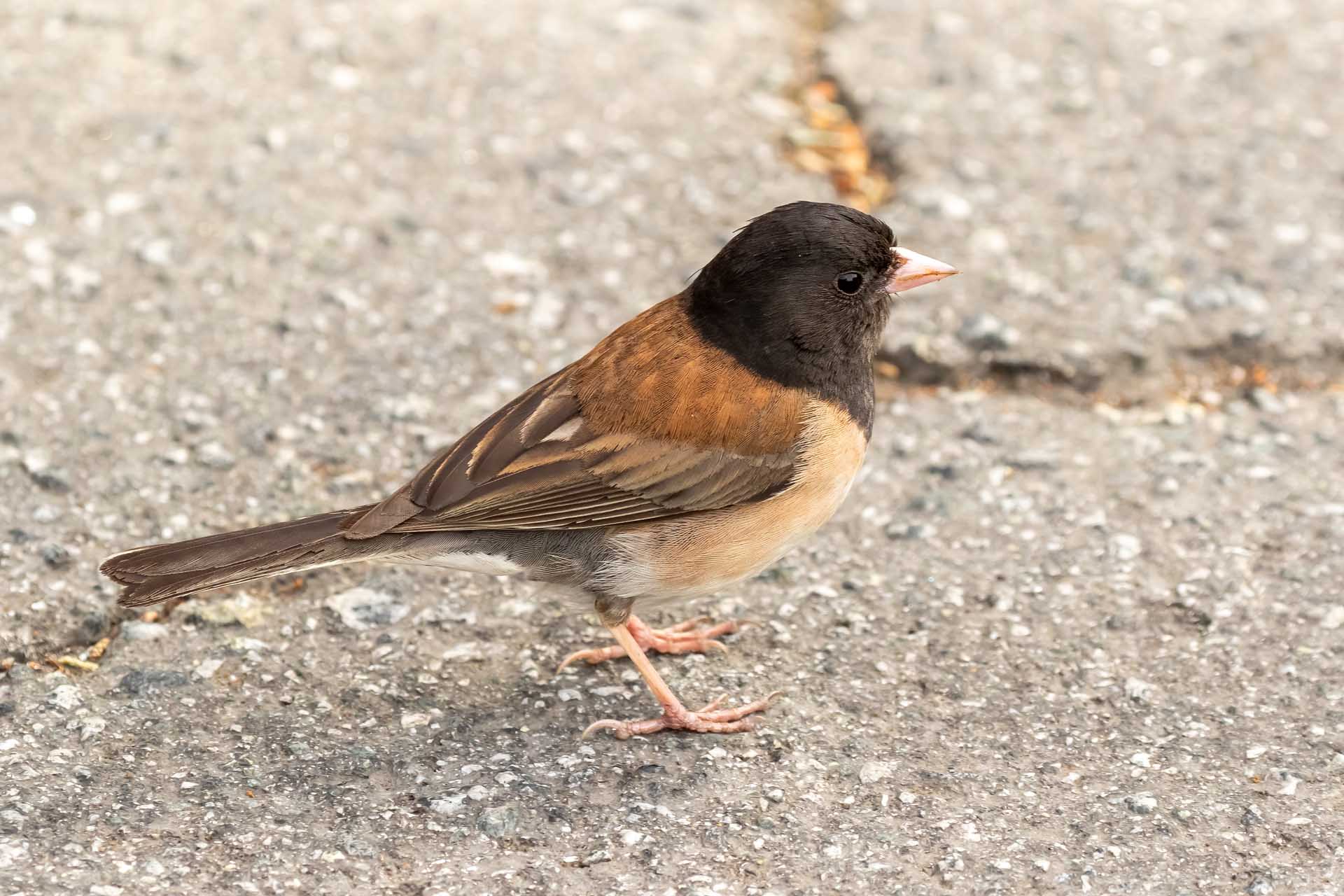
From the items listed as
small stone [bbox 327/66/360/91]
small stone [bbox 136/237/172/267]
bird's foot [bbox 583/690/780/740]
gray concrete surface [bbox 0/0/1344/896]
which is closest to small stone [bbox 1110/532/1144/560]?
gray concrete surface [bbox 0/0/1344/896]

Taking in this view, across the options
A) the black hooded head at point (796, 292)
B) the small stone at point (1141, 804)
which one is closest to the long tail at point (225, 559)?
the black hooded head at point (796, 292)

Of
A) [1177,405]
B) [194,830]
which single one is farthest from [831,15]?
[194,830]

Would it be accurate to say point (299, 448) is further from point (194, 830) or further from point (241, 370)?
point (194, 830)

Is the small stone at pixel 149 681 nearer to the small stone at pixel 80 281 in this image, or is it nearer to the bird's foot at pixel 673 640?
the bird's foot at pixel 673 640

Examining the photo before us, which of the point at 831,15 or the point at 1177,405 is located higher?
the point at 831,15

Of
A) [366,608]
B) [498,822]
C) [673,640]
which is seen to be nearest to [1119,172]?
[673,640]

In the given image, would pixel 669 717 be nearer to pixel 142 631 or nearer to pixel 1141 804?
pixel 1141 804
